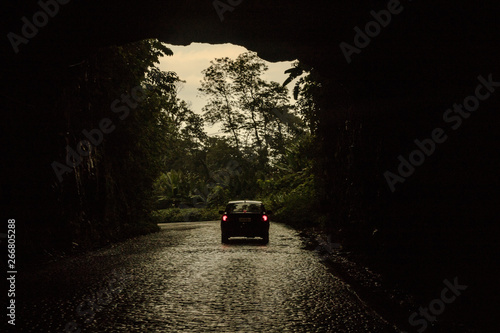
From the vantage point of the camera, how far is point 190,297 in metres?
6.98

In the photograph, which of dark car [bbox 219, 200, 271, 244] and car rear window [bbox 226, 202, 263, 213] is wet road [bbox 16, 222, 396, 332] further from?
car rear window [bbox 226, 202, 263, 213]

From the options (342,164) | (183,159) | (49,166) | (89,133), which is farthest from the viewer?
(183,159)

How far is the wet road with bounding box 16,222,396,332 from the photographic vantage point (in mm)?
5461

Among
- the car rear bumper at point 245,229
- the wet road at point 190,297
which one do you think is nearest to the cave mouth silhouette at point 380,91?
the wet road at point 190,297

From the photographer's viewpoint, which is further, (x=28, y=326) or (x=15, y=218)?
(x=15, y=218)

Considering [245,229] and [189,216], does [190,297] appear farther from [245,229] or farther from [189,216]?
[189,216]

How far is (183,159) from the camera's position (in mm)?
64375

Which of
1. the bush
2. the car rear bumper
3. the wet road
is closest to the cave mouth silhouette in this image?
the wet road

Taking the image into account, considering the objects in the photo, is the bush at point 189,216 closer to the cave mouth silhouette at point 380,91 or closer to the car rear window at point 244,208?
the car rear window at point 244,208

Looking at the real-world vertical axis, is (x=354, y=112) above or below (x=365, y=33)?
below

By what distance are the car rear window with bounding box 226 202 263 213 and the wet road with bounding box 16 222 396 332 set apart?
4278mm

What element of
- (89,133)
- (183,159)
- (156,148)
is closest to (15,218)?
(89,133)

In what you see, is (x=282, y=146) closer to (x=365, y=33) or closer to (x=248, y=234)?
(x=248, y=234)

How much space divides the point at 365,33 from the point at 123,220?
1362cm
